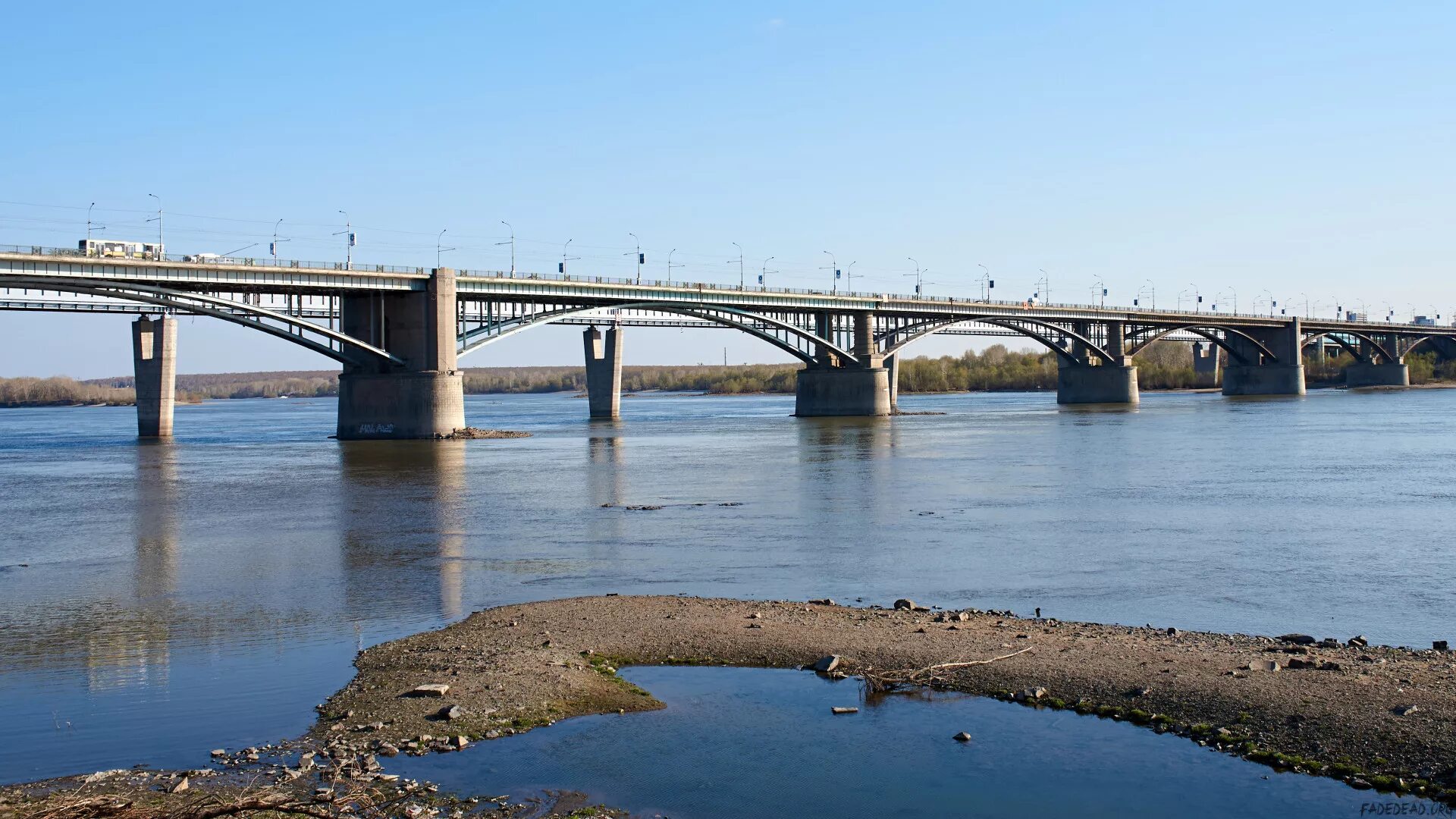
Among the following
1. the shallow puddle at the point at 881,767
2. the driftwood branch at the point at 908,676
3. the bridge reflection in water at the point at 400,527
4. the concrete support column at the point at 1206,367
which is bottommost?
the shallow puddle at the point at 881,767

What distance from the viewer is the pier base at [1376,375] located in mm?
157625

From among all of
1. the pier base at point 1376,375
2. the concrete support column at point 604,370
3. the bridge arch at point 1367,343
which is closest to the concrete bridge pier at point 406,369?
the concrete support column at point 604,370

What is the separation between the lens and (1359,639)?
15.0m

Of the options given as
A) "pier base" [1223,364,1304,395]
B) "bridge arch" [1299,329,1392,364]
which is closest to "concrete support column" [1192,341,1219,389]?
"bridge arch" [1299,329,1392,364]

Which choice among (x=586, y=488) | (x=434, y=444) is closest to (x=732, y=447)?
(x=434, y=444)

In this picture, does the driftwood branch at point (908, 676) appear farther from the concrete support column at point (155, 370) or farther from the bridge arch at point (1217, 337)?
the bridge arch at point (1217, 337)

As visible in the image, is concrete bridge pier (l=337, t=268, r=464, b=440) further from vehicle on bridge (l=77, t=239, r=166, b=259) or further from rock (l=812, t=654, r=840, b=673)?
rock (l=812, t=654, r=840, b=673)

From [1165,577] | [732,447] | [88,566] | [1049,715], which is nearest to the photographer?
[1049,715]

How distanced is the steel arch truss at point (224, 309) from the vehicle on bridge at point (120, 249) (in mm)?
1460

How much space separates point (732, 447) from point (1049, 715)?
4957 cm

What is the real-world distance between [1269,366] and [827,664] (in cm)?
13685

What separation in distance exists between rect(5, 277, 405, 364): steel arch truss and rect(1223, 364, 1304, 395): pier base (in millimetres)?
101277

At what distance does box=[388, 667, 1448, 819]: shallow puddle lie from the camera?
10.3 metres

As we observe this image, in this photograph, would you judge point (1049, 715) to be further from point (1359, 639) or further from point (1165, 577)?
point (1165, 577)
